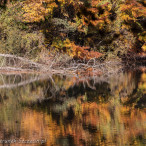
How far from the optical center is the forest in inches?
995

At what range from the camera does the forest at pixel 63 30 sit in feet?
82.9

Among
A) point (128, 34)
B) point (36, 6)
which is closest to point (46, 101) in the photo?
point (36, 6)

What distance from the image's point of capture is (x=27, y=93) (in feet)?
48.6

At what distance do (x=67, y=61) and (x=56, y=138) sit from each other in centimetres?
1844

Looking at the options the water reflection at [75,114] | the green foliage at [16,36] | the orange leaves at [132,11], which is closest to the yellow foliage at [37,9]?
the green foliage at [16,36]

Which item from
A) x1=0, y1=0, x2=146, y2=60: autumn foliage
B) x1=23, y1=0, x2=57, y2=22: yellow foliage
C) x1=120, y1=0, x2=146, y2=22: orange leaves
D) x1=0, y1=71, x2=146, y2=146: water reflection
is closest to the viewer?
x1=0, y1=71, x2=146, y2=146: water reflection

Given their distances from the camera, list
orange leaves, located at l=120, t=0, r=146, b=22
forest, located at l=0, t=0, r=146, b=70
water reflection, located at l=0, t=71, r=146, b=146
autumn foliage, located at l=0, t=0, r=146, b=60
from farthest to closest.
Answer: orange leaves, located at l=120, t=0, r=146, b=22 < forest, located at l=0, t=0, r=146, b=70 < autumn foliage, located at l=0, t=0, r=146, b=60 < water reflection, located at l=0, t=71, r=146, b=146

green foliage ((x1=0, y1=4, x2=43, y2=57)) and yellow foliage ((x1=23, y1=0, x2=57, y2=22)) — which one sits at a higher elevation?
yellow foliage ((x1=23, y1=0, x2=57, y2=22))

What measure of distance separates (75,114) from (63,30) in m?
16.5

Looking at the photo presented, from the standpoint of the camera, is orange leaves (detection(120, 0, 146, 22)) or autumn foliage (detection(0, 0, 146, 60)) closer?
autumn foliage (detection(0, 0, 146, 60))

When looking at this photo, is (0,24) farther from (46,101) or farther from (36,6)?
(46,101)

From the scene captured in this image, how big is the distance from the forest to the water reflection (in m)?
9.07

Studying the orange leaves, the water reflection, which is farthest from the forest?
the water reflection

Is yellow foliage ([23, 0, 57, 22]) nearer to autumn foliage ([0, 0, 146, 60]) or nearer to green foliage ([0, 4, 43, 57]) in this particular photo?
autumn foliage ([0, 0, 146, 60])
